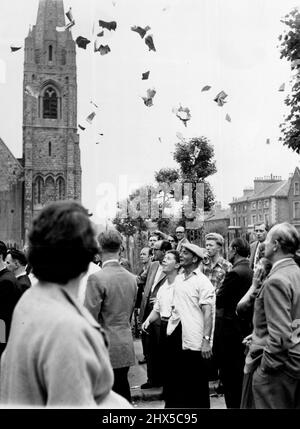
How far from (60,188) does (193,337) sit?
1825 inches

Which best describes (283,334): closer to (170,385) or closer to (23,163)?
(170,385)

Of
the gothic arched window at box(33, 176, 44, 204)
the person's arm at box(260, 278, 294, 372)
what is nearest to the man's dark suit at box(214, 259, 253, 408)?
the person's arm at box(260, 278, 294, 372)

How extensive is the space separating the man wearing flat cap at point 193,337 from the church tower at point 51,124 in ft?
149

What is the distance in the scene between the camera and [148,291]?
6867mm

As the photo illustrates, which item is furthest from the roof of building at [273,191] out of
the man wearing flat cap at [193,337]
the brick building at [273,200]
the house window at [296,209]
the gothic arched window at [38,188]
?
the man wearing flat cap at [193,337]

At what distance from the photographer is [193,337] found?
15.5ft

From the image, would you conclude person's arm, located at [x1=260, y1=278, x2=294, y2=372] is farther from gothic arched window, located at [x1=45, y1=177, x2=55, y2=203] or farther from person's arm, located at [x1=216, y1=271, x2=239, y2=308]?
gothic arched window, located at [x1=45, y1=177, x2=55, y2=203]

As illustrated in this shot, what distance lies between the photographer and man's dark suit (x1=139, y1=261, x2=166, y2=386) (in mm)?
6434

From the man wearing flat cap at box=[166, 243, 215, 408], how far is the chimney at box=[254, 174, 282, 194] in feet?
140

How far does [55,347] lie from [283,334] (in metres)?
2.00

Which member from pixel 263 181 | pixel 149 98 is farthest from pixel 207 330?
pixel 263 181

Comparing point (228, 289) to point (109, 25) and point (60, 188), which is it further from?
point (60, 188)

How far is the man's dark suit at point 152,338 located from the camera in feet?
21.1

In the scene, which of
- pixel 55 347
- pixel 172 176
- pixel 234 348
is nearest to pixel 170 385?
pixel 234 348
